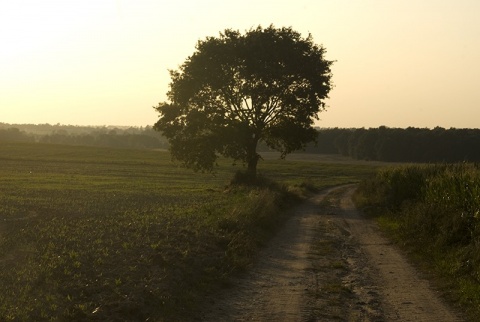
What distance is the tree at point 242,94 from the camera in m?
44.0

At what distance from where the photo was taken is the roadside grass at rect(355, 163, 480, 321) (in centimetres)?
1361

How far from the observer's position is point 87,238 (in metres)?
17.3

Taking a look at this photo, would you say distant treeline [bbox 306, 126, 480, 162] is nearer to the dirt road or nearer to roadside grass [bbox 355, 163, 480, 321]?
roadside grass [bbox 355, 163, 480, 321]

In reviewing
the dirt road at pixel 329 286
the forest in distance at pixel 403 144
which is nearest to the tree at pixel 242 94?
the dirt road at pixel 329 286

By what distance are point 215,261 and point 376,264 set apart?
4.32m

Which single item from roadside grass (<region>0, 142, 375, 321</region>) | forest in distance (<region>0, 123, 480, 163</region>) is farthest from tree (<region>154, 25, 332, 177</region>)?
forest in distance (<region>0, 123, 480, 163</region>)

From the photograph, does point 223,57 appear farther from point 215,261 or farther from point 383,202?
point 215,261

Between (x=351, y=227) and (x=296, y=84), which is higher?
(x=296, y=84)

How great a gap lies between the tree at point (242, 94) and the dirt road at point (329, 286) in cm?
2360

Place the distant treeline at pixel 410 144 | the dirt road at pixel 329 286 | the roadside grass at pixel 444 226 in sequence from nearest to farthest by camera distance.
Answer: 1. the dirt road at pixel 329 286
2. the roadside grass at pixel 444 226
3. the distant treeline at pixel 410 144

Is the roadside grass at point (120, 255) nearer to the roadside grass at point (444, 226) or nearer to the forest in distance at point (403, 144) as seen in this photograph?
the roadside grass at point (444, 226)

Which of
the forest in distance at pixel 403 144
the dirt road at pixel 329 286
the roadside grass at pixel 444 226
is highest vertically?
the forest in distance at pixel 403 144

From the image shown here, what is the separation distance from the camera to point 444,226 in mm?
18328

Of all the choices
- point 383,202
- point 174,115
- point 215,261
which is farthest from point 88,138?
point 215,261
